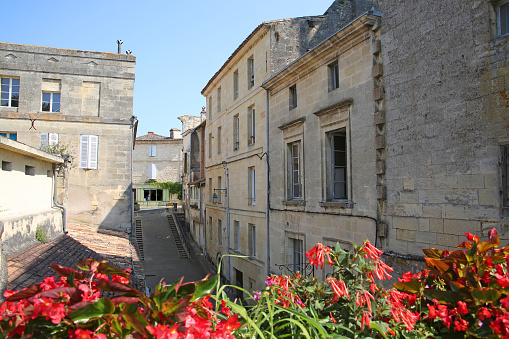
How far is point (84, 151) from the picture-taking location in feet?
51.5

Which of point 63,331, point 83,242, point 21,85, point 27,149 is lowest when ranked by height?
point 83,242

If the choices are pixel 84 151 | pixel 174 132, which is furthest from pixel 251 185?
pixel 174 132

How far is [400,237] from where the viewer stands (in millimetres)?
7895

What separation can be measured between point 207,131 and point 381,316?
21.9m

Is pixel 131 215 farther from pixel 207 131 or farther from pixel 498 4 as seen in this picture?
pixel 498 4

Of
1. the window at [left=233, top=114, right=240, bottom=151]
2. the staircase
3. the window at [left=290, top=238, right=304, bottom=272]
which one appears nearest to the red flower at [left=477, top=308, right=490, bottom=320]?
the window at [left=290, top=238, right=304, bottom=272]

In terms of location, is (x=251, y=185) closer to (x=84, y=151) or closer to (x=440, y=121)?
(x=84, y=151)

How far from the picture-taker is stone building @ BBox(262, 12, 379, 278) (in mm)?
8977

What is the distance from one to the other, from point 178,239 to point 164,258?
395cm

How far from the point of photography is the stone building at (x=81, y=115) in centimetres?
1525

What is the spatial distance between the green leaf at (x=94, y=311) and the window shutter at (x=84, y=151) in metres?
15.7

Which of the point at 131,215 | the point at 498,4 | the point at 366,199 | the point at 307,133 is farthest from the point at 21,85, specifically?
the point at 498,4

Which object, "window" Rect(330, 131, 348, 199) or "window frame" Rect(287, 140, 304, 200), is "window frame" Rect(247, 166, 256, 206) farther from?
"window" Rect(330, 131, 348, 199)

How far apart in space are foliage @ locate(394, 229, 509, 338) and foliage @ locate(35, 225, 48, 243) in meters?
8.65
